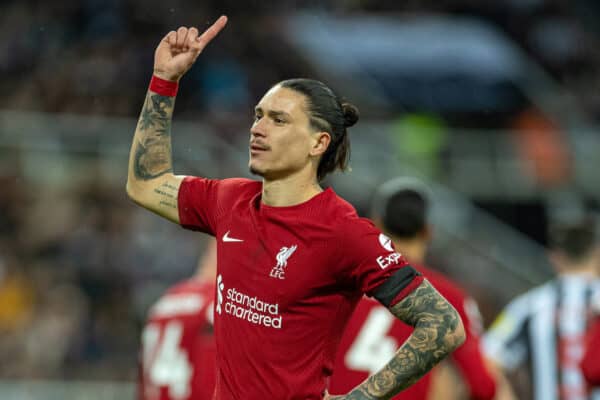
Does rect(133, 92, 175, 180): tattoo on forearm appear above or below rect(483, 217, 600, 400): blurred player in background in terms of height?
above

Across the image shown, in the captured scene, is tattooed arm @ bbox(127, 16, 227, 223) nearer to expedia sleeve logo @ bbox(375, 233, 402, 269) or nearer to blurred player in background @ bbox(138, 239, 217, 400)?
expedia sleeve logo @ bbox(375, 233, 402, 269)

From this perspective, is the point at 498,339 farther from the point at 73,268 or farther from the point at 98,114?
the point at 98,114

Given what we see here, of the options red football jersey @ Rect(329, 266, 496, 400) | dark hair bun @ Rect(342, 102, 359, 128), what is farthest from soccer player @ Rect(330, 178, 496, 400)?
dark hair bun @ Rect(342, 102, 359, 128)

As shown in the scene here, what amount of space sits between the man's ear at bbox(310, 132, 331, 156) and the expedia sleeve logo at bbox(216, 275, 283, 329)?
0.58 m

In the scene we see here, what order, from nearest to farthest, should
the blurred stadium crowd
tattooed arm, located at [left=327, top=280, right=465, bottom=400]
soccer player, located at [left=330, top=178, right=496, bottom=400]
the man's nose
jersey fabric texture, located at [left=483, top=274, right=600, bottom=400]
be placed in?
1. tattooed arm, located at [left=327, top=280, right=465, bottom=400]
2. the man's nose
3. soccer player, located at [left=330, top=178, right=496, bottom=400]
4. jersey fabric texture, located at [left=483, top=274, right=600, bottom=400]
5. the blurred stadium crowd

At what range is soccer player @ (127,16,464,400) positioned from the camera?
4234mm

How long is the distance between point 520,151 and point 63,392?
7042mm

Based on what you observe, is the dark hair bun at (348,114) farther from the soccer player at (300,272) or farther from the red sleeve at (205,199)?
the red sleeve at (205,199)

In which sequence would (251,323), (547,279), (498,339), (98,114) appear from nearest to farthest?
(251,323) < (498,339) < (547,279) < (98,114)

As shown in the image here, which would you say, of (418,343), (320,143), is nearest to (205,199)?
(320,143)

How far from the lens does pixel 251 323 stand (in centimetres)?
435

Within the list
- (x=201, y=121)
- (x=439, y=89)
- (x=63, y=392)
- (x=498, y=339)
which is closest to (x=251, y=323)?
(x=498, y=339)

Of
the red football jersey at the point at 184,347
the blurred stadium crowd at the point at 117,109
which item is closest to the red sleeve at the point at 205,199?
the red football jersey at the point at 184,347

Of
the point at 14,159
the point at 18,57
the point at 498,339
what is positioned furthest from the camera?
the point at 18,57
